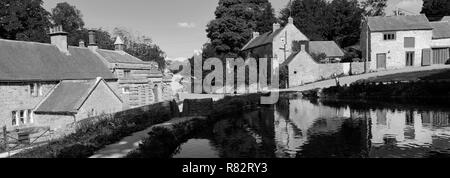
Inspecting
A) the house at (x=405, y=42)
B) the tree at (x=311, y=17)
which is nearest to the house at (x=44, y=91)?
the house at (x=405, y=42)

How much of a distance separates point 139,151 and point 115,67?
28.4m

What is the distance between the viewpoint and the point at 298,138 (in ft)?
67.7

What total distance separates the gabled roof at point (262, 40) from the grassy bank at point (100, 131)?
3357cm

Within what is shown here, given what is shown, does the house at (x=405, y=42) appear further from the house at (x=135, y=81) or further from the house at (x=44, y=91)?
the house at (x=44, y=91)

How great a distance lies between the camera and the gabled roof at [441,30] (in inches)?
2016

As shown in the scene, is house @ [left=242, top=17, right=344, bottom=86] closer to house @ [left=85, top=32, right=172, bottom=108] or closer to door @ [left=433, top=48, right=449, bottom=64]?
door @ [left=433, top=48, right=449, bottom=64]

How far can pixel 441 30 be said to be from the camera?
52156mm

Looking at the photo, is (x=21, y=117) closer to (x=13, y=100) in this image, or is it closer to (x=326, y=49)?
(x=13, y=100)

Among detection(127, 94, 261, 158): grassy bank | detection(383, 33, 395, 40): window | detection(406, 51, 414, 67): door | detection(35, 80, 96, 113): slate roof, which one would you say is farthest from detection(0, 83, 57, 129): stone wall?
detection(406, 51, 414, 67): door

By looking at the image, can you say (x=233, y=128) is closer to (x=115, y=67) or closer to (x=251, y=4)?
(x=115, y=67)

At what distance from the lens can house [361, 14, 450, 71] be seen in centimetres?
5128

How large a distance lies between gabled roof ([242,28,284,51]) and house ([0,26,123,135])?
2878cm

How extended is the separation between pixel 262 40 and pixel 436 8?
123 feet
